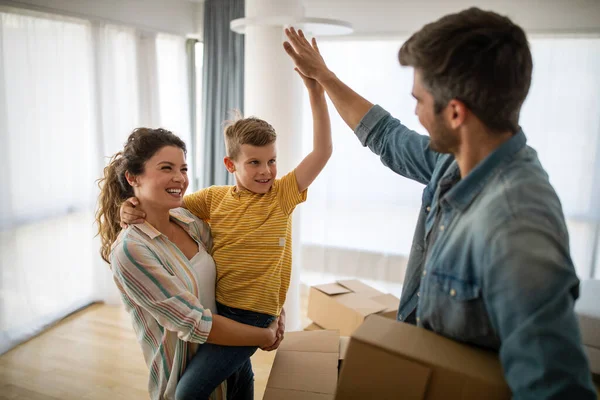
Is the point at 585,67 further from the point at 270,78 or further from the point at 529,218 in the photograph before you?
the point at 529,218

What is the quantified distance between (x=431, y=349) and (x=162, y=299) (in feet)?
2.50

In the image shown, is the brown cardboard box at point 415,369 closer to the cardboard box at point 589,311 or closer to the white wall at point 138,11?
the cardboard box at point 589,311

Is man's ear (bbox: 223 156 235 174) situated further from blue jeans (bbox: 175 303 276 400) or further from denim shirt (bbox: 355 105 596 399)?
denim shirt (bbox: 355 105 596 399)

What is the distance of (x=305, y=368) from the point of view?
4.56ft

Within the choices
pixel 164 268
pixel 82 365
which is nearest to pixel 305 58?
pixel 164 268

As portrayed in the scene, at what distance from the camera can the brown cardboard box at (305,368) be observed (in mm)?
1294

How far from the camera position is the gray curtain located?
3885 millimetres

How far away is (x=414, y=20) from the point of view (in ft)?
11.7

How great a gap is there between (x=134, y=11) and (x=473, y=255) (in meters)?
3.58

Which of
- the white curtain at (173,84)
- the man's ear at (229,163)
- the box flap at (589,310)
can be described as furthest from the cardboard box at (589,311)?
the white curtain at (173,84)

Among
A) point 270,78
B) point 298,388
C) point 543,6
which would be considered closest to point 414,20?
point 543,6

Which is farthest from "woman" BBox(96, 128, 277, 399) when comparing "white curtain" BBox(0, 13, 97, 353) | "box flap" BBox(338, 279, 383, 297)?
"white curtain" BBox(0, 13, 97, 353)

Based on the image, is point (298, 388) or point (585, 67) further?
point (585, 67)

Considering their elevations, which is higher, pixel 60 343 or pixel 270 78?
pixel 270 78
